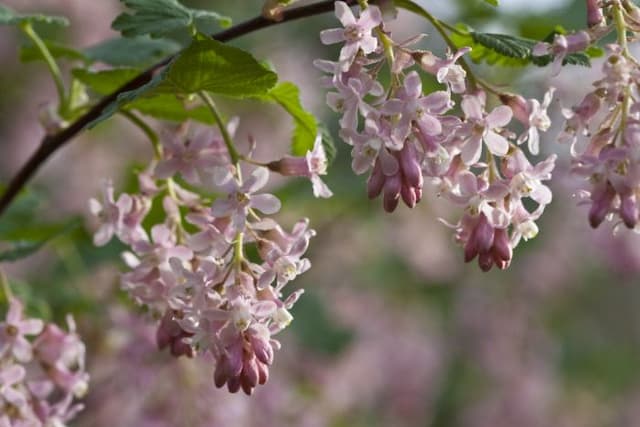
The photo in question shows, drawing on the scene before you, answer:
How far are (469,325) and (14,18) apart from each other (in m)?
3.34

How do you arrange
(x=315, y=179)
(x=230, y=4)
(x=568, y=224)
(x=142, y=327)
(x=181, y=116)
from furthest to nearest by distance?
(x=230, y=4) < (x=568, y=224) < (x=142, y=327) < (x=181, y=116) < (x=315, y=179)

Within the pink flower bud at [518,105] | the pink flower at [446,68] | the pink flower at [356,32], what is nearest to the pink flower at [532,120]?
the pink flower bud at [518,105]

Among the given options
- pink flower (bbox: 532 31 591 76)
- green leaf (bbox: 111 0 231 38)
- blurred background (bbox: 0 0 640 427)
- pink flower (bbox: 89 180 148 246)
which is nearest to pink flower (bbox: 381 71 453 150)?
pink flower (bbox: 532 31 591 76)

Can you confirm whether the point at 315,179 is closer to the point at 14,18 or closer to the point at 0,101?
the point at 14,18

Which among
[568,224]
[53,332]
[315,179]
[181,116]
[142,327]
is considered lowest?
[568,224]

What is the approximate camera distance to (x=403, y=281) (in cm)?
471

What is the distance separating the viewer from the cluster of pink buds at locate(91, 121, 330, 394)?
4.33 feet

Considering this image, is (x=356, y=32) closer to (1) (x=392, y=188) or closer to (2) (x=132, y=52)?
(1) (x=392, y=188)

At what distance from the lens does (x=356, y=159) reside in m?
1.29

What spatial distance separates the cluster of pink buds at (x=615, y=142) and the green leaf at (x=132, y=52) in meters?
0.79

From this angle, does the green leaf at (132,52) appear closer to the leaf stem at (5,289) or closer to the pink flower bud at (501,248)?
the leaf stem at (5,289)

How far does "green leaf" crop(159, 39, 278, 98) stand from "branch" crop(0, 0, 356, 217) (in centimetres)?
7

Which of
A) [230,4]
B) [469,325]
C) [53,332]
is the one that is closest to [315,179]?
[53,332]

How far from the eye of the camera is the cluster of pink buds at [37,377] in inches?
61.0
